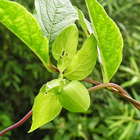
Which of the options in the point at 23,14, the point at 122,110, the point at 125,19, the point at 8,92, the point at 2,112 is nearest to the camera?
the point at 23,14

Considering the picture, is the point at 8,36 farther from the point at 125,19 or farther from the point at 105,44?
the point at 105,44

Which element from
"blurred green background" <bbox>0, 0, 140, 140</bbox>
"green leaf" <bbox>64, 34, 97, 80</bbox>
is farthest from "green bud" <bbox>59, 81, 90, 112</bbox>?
"blurred green background" <bbox>0, 0, 140, 140</bbox>

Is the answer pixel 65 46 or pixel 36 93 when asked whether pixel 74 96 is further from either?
pixel 36 93

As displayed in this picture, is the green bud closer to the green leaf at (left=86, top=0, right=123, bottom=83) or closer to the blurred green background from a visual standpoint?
the green leaf at (left=86, top=0, right=123, bottom=83)

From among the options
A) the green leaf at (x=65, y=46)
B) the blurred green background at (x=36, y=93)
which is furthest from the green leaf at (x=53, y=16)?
the blurred green background at (x=36, y=93)

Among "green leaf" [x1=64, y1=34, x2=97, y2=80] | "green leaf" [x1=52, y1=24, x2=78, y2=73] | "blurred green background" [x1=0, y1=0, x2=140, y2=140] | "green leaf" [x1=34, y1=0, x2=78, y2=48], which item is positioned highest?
"green leaf" [x1=34, y1=0, x2=78, y2=48]

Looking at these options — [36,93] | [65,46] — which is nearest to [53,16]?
[65,46]

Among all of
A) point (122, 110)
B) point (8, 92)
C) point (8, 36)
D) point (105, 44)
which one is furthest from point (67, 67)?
point (8, 92)
